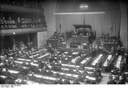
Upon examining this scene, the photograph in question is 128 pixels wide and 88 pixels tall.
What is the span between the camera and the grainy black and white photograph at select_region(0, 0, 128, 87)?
20.9 ft

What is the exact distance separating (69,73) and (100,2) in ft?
10.3

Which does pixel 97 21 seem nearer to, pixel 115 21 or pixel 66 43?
pixel 115 21

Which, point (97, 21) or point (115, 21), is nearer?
point (115, 21)

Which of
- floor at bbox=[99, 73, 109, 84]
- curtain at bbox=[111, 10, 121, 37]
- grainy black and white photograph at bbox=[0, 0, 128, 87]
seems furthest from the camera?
curtain at bbox=[111, 10, 121, 37]

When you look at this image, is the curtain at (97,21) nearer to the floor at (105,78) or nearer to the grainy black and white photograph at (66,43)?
the grainy black and white photograph at (66,43)

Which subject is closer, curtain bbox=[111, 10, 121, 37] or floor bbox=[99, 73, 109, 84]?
floor bbox=[99, 73, 109, 84]

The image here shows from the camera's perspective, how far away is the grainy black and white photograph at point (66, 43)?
6.37m

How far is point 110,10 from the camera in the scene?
269 inches

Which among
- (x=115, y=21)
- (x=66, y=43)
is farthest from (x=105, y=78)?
(x=115, y=21)

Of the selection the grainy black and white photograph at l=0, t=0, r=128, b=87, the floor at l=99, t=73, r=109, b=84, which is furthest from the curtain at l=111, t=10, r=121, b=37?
the floor at l=99, t=73, r=109, b=84

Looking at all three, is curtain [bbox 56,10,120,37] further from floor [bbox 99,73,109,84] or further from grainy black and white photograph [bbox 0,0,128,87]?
floor [bbox 99,73,109,84]

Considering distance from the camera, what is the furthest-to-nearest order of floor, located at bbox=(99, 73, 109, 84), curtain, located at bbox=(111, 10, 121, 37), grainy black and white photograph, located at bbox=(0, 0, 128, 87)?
curtain, located at bbox=(111, 10, 121, 37) < grainy black and white photograph, located at bbox=(0, 0, 128, 87) < floor, located at bbox=(99, 73, 109, 84)

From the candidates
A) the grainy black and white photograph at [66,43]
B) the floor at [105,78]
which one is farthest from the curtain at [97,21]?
the floor at [105,78]

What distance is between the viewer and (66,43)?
7.26 meters
